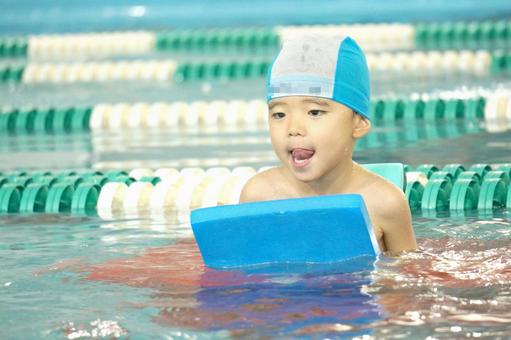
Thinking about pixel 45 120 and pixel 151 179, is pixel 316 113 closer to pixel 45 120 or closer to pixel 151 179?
pixel 151 179

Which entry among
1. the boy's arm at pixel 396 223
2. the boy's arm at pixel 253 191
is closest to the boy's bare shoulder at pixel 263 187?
the boy's arm at pixel 253 191

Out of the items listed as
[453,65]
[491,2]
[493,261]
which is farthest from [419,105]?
[491,2]

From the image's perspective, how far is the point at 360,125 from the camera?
346 cm

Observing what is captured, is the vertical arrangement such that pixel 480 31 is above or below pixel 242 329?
above

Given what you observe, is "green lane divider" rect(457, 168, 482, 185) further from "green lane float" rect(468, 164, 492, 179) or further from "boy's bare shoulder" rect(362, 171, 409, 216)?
"boy's bare shoulder" rect(362, 171, 409, 216)

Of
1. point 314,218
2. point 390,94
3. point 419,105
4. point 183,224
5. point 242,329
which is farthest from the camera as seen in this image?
point 390,94

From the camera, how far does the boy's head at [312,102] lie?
3.29 m

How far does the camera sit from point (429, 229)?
4.18 metres

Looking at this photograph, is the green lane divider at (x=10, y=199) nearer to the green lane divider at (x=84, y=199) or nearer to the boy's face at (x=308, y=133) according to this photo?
the green lane divider at (x=84, y=199)

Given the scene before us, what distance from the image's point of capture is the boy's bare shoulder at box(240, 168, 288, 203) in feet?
11.9

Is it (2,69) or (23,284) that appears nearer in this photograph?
(23,284)

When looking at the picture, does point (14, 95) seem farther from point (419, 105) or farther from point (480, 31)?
point (480, 31)

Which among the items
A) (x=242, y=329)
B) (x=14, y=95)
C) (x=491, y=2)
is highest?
(x=491, y=2)

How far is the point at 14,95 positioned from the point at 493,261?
675cm
